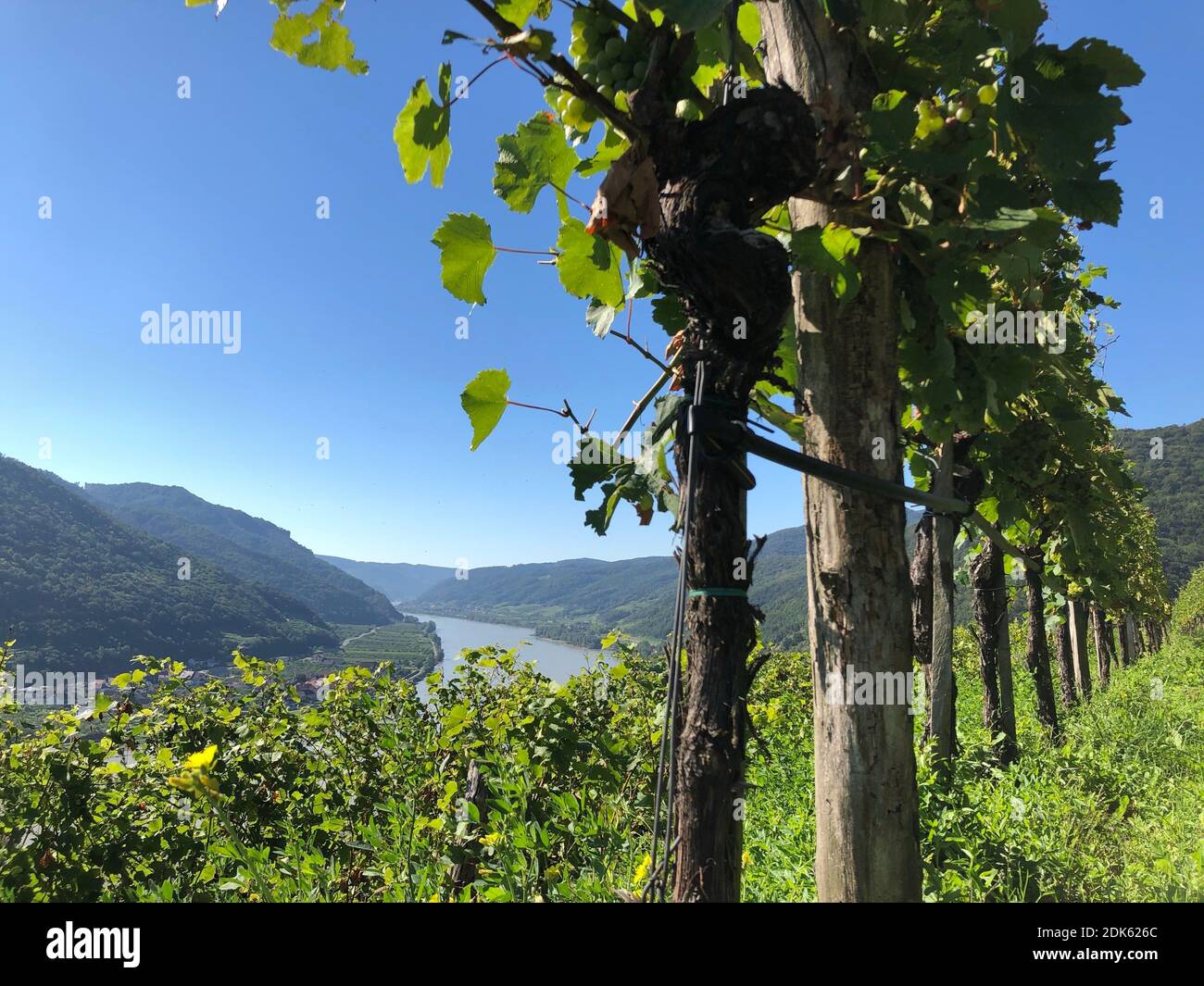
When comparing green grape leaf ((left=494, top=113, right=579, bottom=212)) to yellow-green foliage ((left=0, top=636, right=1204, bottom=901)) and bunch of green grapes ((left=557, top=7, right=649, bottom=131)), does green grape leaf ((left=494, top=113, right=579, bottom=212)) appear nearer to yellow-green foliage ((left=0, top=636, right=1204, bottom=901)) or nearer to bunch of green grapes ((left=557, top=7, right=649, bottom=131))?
bunch of green grapes ((left=557, top=7, right=649, bottom=131))

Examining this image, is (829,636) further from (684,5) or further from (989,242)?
(684,5)

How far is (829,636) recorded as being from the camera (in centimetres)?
169

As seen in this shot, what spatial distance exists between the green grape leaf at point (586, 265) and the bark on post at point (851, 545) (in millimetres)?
541

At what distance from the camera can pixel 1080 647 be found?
11523 millimetres

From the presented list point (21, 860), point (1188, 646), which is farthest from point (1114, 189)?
point (1188, 646)

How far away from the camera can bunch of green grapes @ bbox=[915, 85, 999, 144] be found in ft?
5.26

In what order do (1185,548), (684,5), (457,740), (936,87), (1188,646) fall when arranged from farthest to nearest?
(1185,548) < (1188,646) < (457,740) < (936,87) < (684,5)

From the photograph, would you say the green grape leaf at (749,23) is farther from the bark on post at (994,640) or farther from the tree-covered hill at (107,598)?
the tree-covered hill at (107,598)

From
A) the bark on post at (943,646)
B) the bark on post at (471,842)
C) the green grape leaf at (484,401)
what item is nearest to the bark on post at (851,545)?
the green grape leaf at (484,401)

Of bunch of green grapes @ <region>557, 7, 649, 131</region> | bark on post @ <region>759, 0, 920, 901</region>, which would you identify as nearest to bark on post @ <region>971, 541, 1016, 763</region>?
bark on post @ <region>759, 0, 920, 901</region>

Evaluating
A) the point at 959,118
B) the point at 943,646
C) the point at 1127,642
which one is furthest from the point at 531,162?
the point at 1127,642

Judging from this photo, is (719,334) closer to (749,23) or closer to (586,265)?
(586,265)

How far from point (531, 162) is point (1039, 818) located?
17.6 feet

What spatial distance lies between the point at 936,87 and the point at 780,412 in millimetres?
1026
